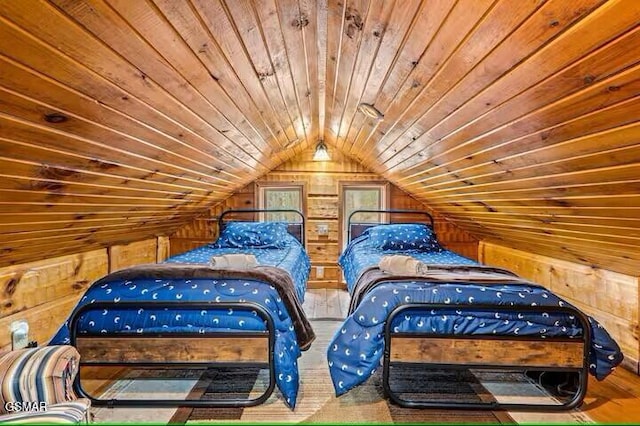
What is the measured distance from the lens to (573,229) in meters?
2.39

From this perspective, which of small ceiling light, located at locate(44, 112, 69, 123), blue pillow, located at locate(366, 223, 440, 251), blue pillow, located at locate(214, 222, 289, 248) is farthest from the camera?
blue pillow, located at locate(214, 222, 289, 248)

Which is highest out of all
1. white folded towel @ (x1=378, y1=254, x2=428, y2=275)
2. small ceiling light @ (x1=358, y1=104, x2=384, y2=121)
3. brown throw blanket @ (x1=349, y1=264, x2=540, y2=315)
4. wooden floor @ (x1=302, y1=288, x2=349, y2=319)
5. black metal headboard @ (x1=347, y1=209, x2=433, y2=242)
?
small ceiling light @ (x1=358, y1=104, x2=384, y2=121)

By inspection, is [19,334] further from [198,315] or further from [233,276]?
[233,276]

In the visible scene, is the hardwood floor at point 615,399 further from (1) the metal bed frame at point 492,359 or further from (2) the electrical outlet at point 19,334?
(2) the electrical outlet at point 19,334

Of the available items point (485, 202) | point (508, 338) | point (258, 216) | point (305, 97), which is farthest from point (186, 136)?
point (258, 216)

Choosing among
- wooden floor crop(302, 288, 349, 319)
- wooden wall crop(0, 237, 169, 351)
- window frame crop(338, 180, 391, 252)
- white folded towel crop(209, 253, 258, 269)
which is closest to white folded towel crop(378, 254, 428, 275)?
white folded towel crop(209, 253, 258, 269)

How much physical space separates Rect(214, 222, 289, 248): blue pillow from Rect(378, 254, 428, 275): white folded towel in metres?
1.67

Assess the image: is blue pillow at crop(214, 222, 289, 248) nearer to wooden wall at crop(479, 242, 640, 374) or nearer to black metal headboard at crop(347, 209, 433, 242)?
black metal headboard at crop(347, 209, 433, 242)

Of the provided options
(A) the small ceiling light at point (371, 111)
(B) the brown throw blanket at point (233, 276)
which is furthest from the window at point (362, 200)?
(B) the brown throw blanket at point (233, 276)

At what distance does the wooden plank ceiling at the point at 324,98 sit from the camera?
1066mm

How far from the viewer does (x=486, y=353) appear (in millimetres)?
2031

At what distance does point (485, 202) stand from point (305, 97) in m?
1.59

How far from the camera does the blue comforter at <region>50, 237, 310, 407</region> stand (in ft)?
6.84

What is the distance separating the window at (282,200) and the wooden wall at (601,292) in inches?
102
